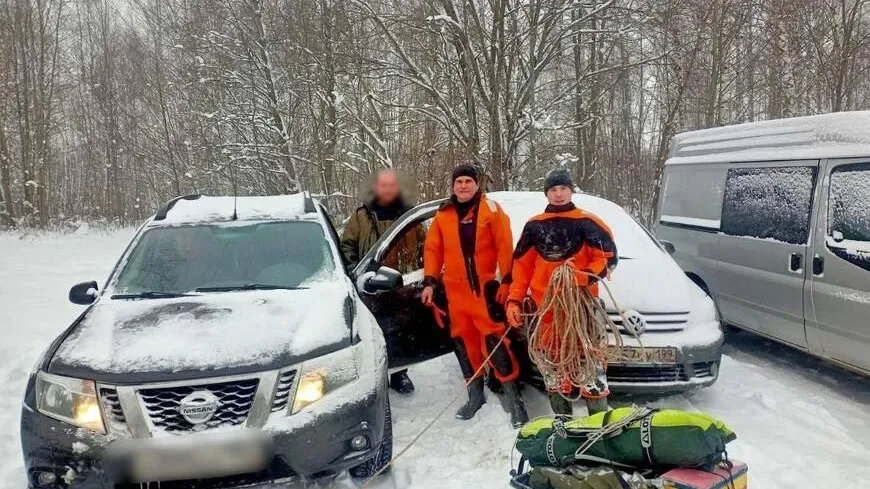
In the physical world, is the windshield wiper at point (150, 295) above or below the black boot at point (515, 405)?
above

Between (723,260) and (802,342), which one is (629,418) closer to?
(802,342)

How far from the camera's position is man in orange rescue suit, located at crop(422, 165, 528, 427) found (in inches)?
184

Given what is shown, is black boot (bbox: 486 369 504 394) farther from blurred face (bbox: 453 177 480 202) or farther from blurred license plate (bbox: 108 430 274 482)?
blurred license plate (bbox: 108 430 274 482)

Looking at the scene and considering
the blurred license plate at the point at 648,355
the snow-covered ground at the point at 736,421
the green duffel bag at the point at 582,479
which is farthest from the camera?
the blurred license plate at the point at 648,355

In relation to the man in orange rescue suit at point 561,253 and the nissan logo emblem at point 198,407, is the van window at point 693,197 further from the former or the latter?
the nissan logo emblem at point 198,407

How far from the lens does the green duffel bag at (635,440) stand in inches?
110

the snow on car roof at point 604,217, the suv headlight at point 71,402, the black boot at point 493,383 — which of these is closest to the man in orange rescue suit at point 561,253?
the black boot at point 493,383

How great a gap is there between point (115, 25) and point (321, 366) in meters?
29.0

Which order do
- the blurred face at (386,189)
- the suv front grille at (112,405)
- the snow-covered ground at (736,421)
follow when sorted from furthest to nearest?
the blurred face at (386,189), the snow-covered ground at (736,421), the suv front grille at (112,405)

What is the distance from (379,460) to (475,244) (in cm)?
169

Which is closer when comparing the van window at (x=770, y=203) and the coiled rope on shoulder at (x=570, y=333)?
the coiled rope on shoulder at (x=570, y=333)

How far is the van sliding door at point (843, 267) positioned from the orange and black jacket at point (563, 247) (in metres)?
2.18

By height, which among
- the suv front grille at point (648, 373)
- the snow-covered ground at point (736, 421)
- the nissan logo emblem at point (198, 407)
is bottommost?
the snow-covered ground at point (736, 421)

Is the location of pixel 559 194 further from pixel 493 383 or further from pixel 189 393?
pixel 189 393
